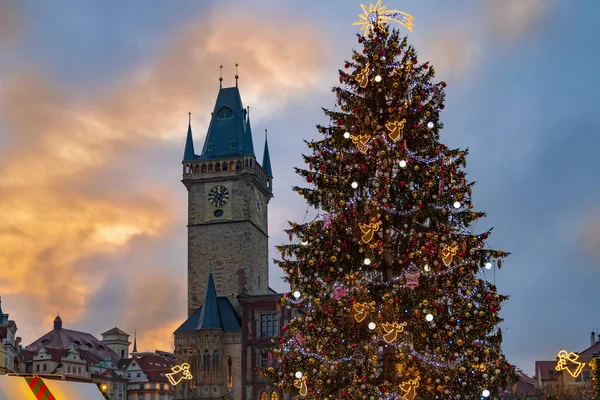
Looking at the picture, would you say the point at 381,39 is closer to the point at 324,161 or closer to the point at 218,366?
the point at 324,161

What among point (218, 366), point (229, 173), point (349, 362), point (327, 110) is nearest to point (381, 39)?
point (327, 110)

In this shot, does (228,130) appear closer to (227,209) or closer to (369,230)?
(227,209)

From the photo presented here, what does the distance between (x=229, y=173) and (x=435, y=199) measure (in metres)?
51.7

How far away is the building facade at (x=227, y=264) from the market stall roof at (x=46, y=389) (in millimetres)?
51758

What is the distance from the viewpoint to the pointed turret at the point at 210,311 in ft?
203

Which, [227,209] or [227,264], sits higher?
[227,209]

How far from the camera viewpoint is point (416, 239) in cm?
1728

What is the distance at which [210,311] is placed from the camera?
205 feet

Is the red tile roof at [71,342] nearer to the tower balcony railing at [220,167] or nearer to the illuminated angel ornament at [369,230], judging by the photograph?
the tower balcony railing at [220,167]

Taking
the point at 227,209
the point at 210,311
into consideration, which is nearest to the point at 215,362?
the point at 210,311

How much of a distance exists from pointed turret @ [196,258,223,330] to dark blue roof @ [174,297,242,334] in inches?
19.6

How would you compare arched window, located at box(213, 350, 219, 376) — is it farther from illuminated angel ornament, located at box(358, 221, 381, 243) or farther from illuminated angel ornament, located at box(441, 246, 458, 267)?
illuminated angel ornament, located at box(441, 246, 458, 267)

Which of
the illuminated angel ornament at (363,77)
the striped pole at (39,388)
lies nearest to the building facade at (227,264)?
the illuminated angel ornament at (363,77)

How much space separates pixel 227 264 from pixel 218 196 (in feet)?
19.5
